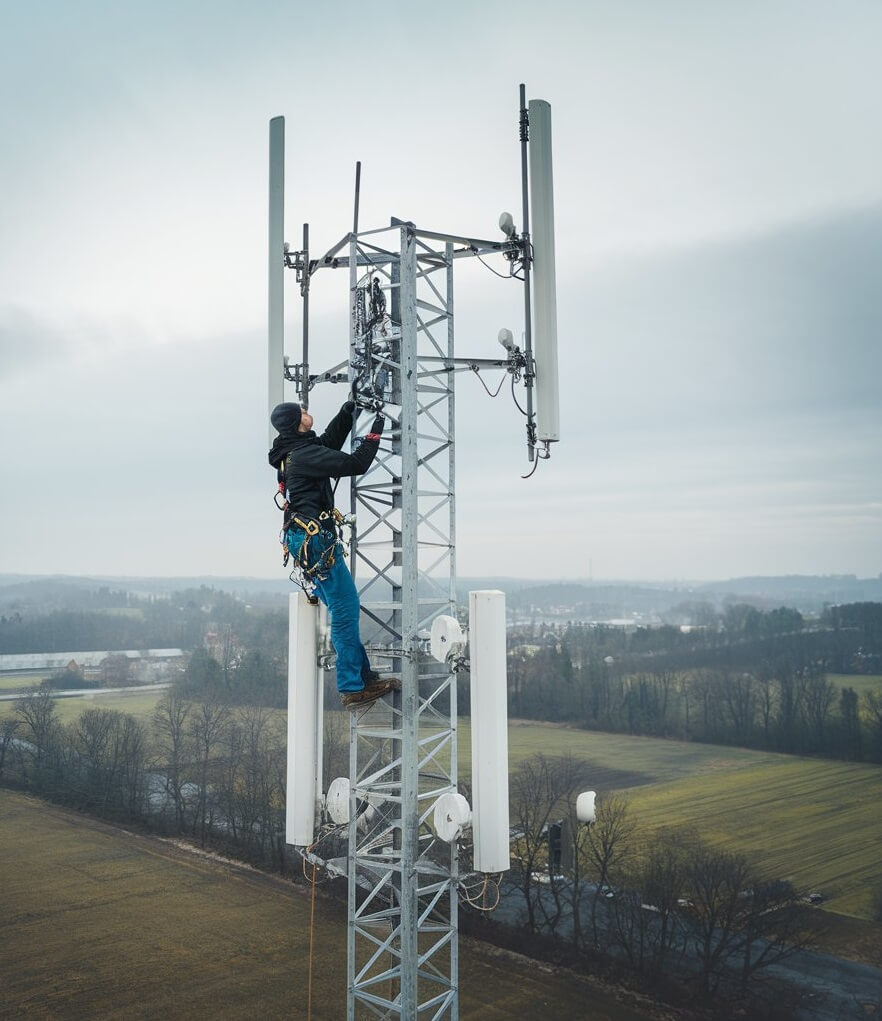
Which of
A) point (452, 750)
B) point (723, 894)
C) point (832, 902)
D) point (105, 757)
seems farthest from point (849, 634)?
point (452, 750)

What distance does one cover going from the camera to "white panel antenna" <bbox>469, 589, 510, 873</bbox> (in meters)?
7.03

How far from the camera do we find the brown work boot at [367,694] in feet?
23.4

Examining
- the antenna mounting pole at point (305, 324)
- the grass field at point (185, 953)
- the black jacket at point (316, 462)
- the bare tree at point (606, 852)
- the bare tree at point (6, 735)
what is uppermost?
the antenna mounting pole at point (305, 324)

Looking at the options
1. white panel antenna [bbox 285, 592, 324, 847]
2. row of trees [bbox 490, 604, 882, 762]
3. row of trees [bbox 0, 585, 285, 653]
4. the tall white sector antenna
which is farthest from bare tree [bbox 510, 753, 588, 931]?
row of trees [bbox 0, 585, 285, 653]

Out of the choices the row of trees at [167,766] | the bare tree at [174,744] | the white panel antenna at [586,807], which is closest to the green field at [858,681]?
the row of trees at [167,766]

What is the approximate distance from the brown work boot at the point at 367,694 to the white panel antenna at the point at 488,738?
75 cm

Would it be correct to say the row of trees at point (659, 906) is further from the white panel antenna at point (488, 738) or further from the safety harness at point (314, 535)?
the safety harness at point (314, 535)

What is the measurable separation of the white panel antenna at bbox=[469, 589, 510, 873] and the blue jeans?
0.98 m

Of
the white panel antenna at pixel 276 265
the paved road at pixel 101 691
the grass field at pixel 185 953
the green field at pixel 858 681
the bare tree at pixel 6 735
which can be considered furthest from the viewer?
the paved road at pixel 101 691

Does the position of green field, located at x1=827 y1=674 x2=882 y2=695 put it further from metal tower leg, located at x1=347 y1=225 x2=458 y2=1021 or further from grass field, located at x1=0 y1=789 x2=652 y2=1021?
metal tower leg, located at x1=347 y1=225 x2=458 y2=1021

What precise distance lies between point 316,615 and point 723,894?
23576 millimetres

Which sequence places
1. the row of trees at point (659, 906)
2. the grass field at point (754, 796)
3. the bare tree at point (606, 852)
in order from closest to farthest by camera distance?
1. the row of trees at point (659, 906)
2. the bare tree at point (606, 852)
3. the grass field at point (754, 796)

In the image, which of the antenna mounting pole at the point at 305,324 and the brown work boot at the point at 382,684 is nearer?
the brown work boot at the point at 382,684

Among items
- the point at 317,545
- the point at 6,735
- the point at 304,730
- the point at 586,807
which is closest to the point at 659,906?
the point at 586,807
